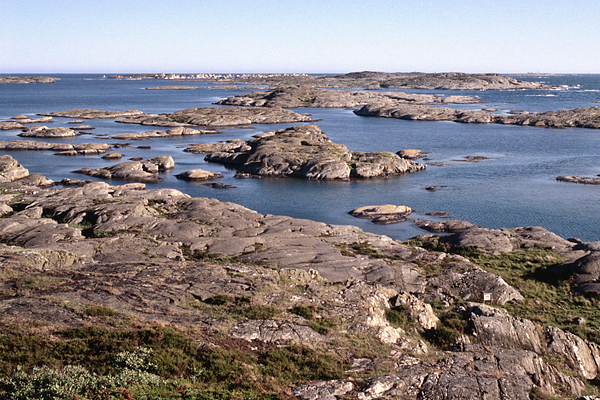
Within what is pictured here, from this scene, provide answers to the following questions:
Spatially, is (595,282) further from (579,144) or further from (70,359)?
(579,144)

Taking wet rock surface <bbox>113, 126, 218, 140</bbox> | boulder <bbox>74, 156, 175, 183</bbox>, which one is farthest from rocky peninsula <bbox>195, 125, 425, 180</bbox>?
wet rock surface <bbox>113, 126, 218, 140</bbox>

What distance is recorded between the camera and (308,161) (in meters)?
111

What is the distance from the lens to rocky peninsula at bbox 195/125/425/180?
10750 centimetres

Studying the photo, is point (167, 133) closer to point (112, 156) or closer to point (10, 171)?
point (112, 156)

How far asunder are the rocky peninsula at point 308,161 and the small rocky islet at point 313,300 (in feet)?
160

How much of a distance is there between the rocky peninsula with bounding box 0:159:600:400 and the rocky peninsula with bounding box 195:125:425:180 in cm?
5755

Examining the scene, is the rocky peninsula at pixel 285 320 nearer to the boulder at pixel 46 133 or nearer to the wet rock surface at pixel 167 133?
the wet rock surface at pixel 167 133

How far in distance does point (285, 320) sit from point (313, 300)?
12.8ft

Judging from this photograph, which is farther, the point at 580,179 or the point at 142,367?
the point at 580,179

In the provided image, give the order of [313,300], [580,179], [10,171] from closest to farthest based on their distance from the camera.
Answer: [313,300], [10,171], [580,179]

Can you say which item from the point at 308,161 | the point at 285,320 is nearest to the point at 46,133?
the point at 308,161

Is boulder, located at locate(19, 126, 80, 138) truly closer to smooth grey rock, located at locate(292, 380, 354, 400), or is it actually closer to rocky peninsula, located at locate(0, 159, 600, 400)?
rocky peninsula, located at locate(0, 159, 600, 400)

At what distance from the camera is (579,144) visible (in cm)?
14550

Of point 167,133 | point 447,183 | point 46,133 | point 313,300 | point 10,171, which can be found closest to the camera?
point 313,300
